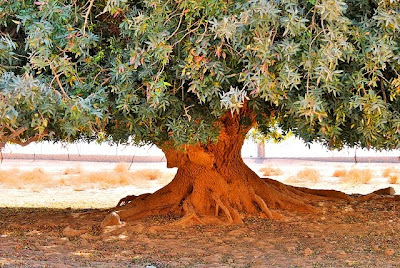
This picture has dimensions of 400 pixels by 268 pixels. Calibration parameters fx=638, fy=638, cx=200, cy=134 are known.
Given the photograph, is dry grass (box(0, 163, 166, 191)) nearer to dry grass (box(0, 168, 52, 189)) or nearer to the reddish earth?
dry grass (box(0, 168, 52, 189))

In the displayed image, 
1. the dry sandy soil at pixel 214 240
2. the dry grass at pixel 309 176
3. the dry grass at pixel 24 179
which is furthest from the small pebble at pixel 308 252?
the dry grass at pixel 309 176

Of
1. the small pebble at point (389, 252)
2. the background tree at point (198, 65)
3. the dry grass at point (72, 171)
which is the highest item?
the background tree at point (198, 65)

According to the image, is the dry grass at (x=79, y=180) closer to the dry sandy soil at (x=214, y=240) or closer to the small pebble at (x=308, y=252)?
the dry sandy soil at (x=214, y=240)

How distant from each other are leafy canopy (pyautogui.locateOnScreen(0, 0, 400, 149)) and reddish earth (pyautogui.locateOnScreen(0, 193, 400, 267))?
198 centimetres

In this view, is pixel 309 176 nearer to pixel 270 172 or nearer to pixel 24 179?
pixel 270 172

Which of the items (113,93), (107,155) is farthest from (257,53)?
(107,155)

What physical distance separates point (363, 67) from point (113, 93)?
2845 mm

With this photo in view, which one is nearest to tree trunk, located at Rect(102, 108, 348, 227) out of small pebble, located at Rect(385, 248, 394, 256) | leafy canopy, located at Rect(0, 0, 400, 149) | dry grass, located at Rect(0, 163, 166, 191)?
small pebble, located at Rect(385, 248, 394, 256)

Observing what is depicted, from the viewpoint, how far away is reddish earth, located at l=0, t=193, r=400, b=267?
336 inches

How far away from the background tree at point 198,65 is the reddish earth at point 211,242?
187 centimetres

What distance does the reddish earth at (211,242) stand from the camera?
854 cm

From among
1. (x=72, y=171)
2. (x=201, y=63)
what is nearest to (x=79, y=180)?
(x=72, y=171)

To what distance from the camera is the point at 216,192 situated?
37.2 ft

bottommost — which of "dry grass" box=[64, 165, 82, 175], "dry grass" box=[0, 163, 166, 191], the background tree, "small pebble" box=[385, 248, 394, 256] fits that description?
"small pebble" box=[385, 248, 394, 256]
